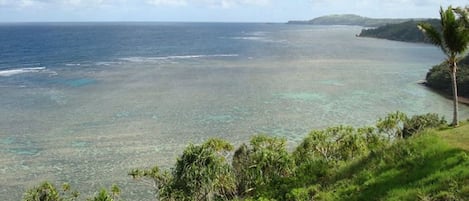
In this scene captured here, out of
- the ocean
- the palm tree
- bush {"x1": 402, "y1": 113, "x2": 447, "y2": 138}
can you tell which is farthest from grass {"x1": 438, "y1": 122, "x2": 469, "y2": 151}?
the ocean

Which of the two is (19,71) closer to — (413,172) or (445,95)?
(445,95)

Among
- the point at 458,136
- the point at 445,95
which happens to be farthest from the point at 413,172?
the point at 445,95

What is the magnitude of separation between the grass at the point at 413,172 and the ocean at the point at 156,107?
1761 centimetres

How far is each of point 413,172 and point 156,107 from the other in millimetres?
49690

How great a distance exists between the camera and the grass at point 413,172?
18938mm

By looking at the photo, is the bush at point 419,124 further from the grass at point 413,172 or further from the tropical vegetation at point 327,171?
the grass at point 413,172

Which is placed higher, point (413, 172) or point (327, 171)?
point (413, 172)

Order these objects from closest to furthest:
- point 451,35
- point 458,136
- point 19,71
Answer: point 458,136
point 451,35
point 19,71

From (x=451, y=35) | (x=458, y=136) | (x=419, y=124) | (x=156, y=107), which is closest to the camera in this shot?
(x=458, y=136)

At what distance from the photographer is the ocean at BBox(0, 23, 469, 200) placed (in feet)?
143

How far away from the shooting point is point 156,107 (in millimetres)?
67000

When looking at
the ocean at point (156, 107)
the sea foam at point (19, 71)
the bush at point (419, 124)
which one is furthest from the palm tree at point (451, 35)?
the sea foam at point (19, 71)

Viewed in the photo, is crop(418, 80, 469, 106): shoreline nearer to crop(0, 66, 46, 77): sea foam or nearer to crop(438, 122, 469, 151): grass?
crop(438, 122, 469, 151): grass

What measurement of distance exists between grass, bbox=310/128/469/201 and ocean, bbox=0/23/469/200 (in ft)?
57.8
